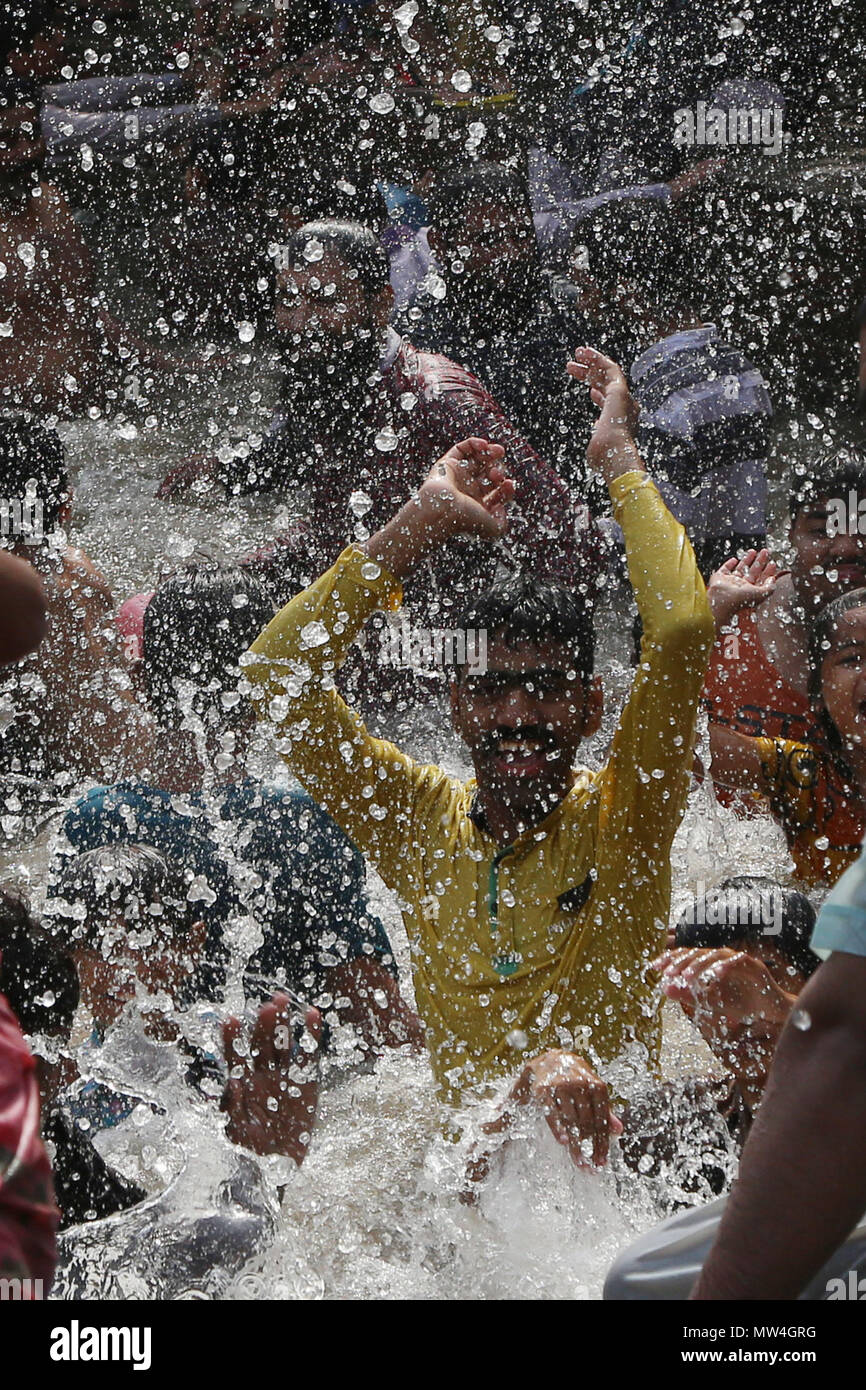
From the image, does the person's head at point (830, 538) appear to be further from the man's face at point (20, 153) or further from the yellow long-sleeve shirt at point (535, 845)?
the man's face at point (20, 153)

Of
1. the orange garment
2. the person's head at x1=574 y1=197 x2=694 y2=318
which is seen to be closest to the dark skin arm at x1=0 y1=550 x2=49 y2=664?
the orange garment

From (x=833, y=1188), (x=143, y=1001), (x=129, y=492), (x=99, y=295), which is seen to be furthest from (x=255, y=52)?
(x=833, y=1188)

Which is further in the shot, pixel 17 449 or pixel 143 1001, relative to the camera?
pixel 17 449

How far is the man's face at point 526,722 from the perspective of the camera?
225 cm

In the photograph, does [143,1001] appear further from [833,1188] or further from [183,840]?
[833,1188]

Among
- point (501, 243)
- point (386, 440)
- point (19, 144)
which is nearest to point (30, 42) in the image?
point (19, 144)

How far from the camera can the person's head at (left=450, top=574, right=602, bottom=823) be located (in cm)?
225

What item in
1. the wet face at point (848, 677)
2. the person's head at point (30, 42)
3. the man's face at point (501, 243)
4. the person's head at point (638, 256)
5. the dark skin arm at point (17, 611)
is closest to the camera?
the dark skin arm at point (17, 611)

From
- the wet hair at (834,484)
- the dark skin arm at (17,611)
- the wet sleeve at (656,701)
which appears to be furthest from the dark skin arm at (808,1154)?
the wet hair at (834,484)

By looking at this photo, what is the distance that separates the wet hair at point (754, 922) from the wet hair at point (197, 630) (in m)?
1.08

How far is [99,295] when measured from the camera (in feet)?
16.9

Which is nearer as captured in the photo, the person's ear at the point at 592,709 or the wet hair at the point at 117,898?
the person's ear at the point at 592,709

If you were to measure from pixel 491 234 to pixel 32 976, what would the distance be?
2531 millimetres

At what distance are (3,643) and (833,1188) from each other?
92 cm
